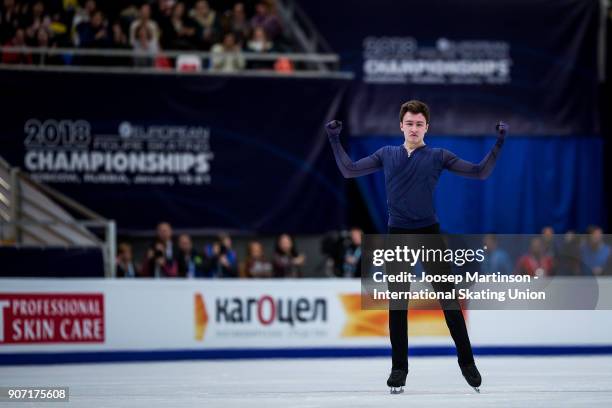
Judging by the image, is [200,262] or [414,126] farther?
[200,262]

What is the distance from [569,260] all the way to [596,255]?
387mm

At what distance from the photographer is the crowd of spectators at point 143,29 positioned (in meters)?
15.2

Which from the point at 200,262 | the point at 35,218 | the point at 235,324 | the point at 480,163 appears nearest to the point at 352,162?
the point at 480,163

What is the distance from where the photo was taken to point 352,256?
46.4 ft

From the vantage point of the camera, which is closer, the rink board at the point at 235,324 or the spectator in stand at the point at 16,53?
the rink board at the point at 235,324

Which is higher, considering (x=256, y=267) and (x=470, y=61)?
(x=470, y=61)

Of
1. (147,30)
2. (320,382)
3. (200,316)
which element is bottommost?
(320,382)

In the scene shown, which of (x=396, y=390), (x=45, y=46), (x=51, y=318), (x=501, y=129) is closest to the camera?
(x=501, y=129)

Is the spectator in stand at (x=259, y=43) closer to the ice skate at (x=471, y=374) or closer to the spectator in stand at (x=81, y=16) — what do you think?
the spectator in stand at (x=81, y=16)

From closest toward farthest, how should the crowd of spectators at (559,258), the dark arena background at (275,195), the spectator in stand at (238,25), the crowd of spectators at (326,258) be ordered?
the dark arena background at (275,195)
the crowd of spectators at (326,258)
the crowd of spectators at (559,258)
the spectator in stand at (238,25)

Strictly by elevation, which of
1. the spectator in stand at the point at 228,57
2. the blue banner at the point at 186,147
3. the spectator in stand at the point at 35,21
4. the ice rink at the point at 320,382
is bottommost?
the ice rink at the point at 320,382

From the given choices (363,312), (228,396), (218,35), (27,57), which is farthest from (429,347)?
(27,57)

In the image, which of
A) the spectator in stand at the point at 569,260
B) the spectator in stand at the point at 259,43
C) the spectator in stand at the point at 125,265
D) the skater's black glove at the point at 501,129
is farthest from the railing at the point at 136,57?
the skater's black glove at the point at 501,129

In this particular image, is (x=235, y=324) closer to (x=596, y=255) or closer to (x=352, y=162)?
(x=352, y=162)
